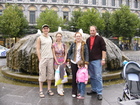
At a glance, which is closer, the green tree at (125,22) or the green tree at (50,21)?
the green tree at (125,22)

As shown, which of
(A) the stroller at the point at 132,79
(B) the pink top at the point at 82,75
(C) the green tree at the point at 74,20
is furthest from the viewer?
(C) the green tree at the point at 74,20

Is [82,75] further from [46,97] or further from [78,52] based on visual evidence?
[46,97]

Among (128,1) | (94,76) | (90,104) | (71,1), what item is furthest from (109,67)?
(128,1)

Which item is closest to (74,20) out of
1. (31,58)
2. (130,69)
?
(31,58)

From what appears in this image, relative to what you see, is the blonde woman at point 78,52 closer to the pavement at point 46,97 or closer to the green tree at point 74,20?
the pavement at point 46,97

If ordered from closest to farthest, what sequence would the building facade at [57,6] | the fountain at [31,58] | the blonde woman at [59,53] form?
the blonde woman at [59,53], the fountain at [31,58], the building facade at [57,6]

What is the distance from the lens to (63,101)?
14.5ft

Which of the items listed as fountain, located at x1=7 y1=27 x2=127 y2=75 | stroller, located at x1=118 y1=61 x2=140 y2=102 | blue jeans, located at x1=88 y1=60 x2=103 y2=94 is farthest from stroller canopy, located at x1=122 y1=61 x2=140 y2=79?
fountain, located at x1=7 y1=27 x2=127 y2=75

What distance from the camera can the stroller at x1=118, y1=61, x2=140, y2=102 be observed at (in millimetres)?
3623

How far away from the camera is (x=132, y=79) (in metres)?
3.69

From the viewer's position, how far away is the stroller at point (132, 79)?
143 inches

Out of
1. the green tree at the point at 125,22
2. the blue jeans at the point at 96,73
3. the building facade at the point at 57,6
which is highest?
the building facade at the point at 57,6

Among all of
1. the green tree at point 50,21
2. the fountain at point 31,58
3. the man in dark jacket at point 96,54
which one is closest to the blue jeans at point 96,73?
the man in dark jacket at point 96,54

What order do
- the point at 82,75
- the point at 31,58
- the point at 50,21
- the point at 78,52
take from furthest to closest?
the point at 50,21, the point at 31,58, the point at 78,52, the point at 82,75
